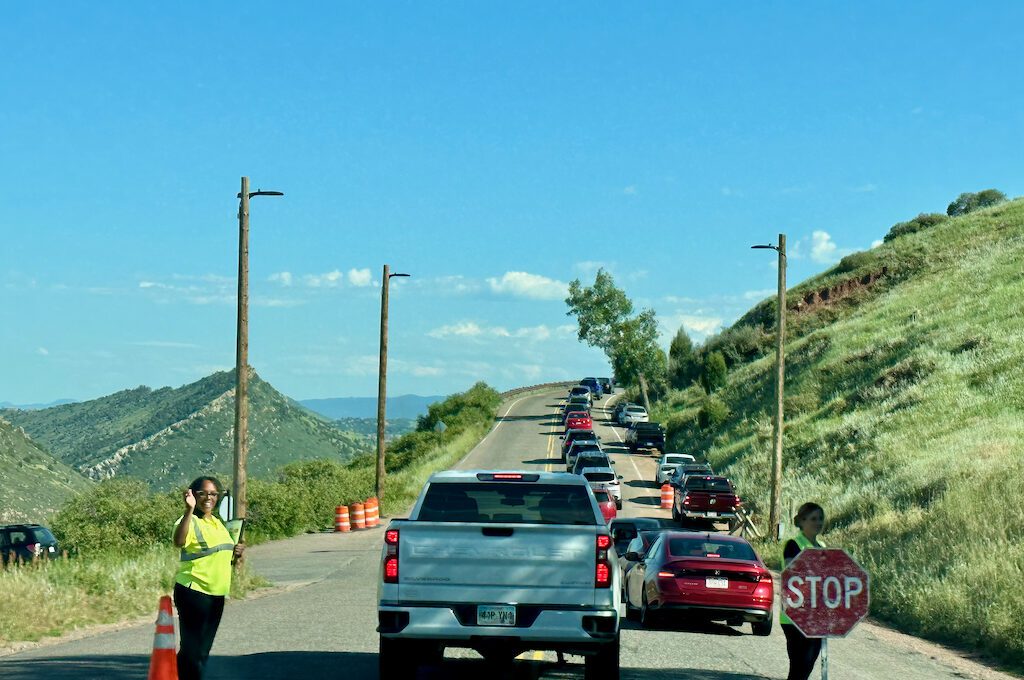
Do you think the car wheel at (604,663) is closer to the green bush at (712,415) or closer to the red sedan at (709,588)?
the red sedan at (709,588)

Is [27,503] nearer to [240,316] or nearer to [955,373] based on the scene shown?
[955,373]

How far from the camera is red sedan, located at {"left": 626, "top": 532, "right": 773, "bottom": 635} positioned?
17.3 meters

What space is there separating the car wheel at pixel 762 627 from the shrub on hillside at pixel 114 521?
65.8 feet

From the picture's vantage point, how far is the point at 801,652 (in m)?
11.3

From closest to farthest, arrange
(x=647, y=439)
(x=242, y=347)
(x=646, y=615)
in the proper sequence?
(x=646, y=615) → (x=242, y=347) → (x=647, y=439)

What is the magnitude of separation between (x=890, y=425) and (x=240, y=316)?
102ft

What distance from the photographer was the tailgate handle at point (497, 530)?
33.7 feet

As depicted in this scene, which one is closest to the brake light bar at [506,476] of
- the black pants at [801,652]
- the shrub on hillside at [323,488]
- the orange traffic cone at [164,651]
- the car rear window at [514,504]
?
the car rear window at [514,504]

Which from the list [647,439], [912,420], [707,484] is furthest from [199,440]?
[707,484]

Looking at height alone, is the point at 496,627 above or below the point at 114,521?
above

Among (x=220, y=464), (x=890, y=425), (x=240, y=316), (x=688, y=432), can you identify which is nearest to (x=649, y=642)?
(x=240, y=316)

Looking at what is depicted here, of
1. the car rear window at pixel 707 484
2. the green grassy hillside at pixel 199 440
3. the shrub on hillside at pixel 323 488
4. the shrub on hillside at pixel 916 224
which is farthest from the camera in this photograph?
the green grassy hillside at pixel 199 440

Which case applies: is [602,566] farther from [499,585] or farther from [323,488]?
[323,488]

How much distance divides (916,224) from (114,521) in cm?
10510
